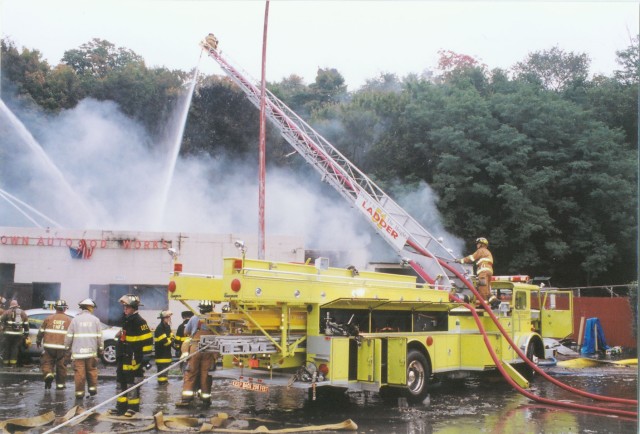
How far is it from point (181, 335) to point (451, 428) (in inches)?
235

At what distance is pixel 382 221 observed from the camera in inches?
533

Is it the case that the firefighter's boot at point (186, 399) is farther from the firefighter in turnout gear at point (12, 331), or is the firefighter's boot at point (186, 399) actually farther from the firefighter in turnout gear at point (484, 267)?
the firefighter in turnout gear at point (12, 331)

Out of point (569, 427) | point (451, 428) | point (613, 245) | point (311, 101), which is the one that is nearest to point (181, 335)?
point (451, 428)

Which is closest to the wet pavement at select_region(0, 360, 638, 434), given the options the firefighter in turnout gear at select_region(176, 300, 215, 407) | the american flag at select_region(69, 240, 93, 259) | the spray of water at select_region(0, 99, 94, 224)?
the firefighter in turnout gear at select_region(176, 300, 215, 407)

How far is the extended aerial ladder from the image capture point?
12148 millimetres

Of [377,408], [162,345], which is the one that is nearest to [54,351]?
[162,345]

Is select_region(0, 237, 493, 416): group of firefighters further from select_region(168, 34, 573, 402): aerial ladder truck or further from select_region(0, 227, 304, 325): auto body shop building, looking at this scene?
select_region(0, 227, 304, 325): auto body shop building

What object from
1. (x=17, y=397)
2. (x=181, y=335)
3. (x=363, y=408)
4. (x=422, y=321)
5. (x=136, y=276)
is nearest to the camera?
(x=363, y=408)

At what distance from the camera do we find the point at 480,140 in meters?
27.4

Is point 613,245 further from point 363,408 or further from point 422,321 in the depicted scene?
point 363,408

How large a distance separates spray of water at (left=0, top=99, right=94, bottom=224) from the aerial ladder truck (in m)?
24.2

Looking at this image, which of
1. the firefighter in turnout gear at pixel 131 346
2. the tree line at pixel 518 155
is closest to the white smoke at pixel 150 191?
the tree line at pixel 518 155

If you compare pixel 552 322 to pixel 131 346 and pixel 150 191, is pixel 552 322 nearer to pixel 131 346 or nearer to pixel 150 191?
pixel 131 346

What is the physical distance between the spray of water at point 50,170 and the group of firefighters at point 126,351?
21.4 metres
